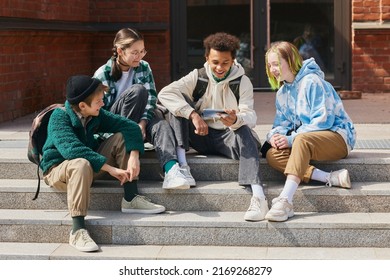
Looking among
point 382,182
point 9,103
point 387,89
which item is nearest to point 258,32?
point 387,89

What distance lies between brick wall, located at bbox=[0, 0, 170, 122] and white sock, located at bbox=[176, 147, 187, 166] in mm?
3040

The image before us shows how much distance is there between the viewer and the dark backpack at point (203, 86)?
21.0ft

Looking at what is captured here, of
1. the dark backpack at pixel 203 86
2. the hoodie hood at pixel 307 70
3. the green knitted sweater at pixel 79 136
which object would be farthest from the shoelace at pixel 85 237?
the hoodie hood at pixel 307 70

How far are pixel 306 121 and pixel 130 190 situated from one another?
1298 mm

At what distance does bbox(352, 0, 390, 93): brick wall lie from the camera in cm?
1162

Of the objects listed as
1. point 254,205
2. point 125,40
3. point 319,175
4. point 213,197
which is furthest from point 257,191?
point 125,40

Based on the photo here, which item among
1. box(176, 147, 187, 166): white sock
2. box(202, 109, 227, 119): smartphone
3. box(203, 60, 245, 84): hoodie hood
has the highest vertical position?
box(203, 60, 245, 84): hoodie hood

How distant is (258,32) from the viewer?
1213cm

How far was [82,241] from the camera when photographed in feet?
18.8

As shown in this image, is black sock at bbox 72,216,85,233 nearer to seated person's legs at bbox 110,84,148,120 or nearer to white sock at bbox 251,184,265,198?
seated person's legs at bbox 110,84,148,120

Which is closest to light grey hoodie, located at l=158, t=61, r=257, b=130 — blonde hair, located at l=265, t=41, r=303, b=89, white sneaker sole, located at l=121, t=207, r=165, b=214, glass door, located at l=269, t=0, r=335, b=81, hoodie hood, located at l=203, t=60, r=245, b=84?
hoodie hood, located at l=203, t=60, r=245, b=84

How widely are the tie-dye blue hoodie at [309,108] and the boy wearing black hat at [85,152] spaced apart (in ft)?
3.36
